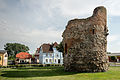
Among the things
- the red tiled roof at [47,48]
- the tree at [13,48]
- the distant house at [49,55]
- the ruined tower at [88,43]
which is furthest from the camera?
the tree at [13,48]

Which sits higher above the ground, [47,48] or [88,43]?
[47,48]

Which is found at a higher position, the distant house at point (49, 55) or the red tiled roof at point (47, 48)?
the red tiled roof at point (47, 48)

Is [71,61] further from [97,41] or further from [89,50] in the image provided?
[97,41]

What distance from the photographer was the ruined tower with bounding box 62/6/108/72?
15000 mm

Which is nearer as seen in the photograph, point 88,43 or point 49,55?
point 88,43

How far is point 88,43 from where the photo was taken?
15.3 metres

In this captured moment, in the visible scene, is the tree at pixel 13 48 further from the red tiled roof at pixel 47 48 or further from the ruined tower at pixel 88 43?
the ruined tower at pixel 88 43

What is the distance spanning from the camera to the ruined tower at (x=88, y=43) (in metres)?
15.0

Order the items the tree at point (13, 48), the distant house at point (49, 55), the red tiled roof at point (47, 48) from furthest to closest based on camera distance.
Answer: the tree at point (13, 48)
the red tiled roof at point (47, 48)
the distant house at point (49, 55)

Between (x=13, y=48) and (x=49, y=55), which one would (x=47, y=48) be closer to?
(x=49, y=55)

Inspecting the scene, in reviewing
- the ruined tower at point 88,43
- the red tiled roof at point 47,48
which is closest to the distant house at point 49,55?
the red tiled roof at point 47,48

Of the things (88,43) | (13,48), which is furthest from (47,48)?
(13,48)

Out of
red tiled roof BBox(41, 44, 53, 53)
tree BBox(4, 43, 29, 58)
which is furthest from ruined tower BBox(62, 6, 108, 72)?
tree BBox(4, 43, 29, 58)

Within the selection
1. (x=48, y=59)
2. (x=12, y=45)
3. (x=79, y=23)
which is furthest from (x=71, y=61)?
(x=12, y=45)
